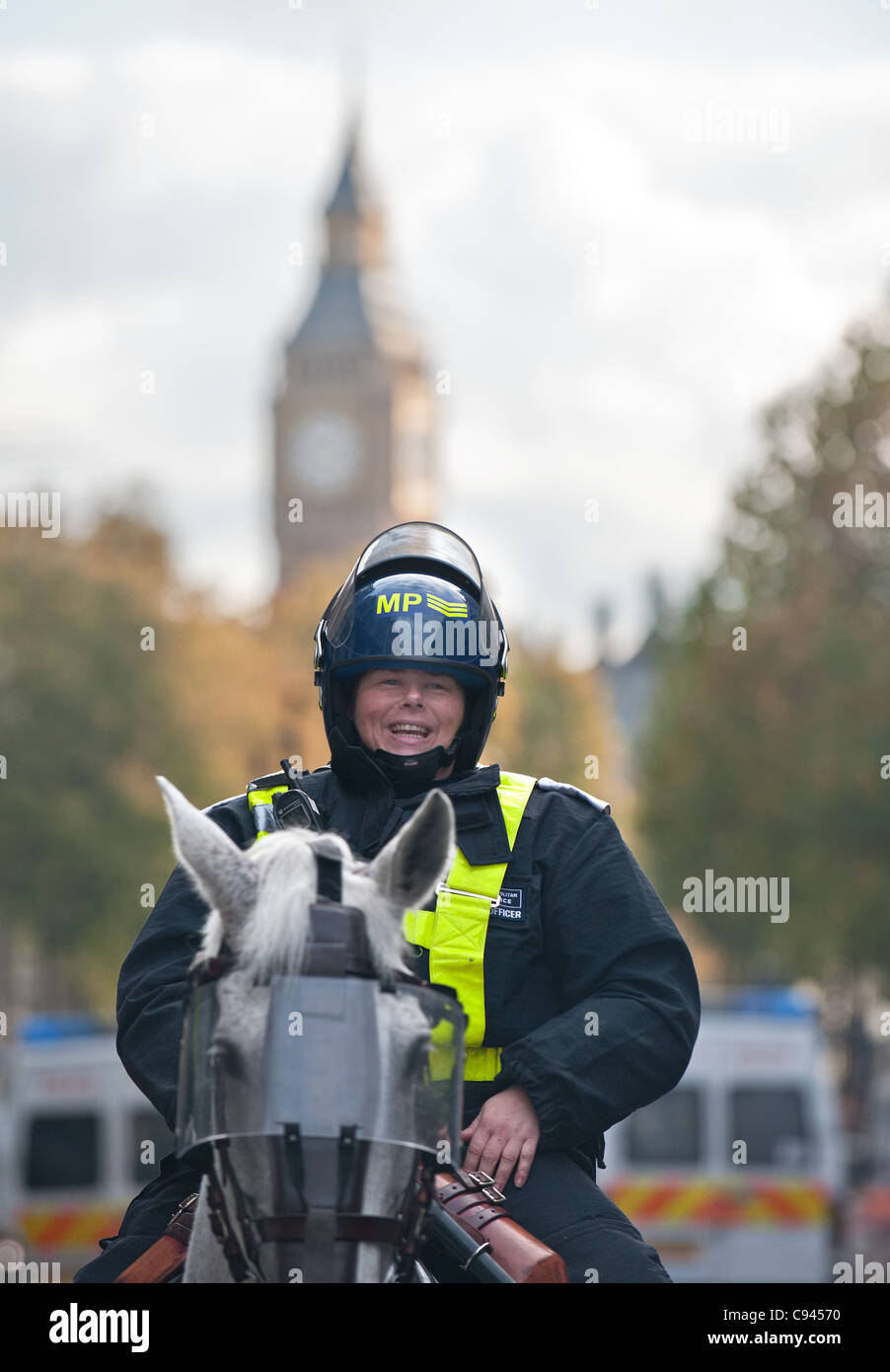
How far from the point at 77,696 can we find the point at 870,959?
13542 mm

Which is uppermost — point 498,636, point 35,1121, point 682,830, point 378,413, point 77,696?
point 378,413

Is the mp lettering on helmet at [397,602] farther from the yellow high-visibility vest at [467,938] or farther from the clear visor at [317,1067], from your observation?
the clear visor at [317,1067]

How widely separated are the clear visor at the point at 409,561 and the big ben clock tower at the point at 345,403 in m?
184

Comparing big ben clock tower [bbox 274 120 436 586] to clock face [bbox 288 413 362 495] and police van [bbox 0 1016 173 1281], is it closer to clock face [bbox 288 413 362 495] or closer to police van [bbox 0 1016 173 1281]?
clock face [bbox 288 413 362 495]

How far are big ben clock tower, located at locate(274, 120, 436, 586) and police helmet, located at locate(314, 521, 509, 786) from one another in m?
184

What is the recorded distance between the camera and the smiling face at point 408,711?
17.6 ft

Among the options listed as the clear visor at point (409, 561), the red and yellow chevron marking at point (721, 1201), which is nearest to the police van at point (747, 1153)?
the red and yellow chevron marking at point (721, 1201)

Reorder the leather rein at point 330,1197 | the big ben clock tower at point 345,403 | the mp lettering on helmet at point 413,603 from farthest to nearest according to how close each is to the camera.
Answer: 1. the big ben clock tower at point 345,403
2. the mp lettering on helmet at point 413,603
3. the leather rein at point 330,1197

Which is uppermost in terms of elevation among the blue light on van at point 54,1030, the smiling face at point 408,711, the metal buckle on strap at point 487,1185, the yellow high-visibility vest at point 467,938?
the smiling face at point 408,711

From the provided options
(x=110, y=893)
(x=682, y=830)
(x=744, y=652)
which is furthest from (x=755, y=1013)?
(x=110, y=893)

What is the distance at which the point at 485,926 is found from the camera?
4973 millimetres

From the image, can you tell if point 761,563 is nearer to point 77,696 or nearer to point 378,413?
point 77,696

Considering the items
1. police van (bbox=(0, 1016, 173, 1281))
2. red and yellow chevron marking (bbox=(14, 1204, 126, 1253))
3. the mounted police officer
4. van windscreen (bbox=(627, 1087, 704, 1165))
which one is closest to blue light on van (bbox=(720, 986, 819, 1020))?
van windscreen (bbox=(627, 1087, 704, 1165))

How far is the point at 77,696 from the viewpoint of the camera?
3628 cm
